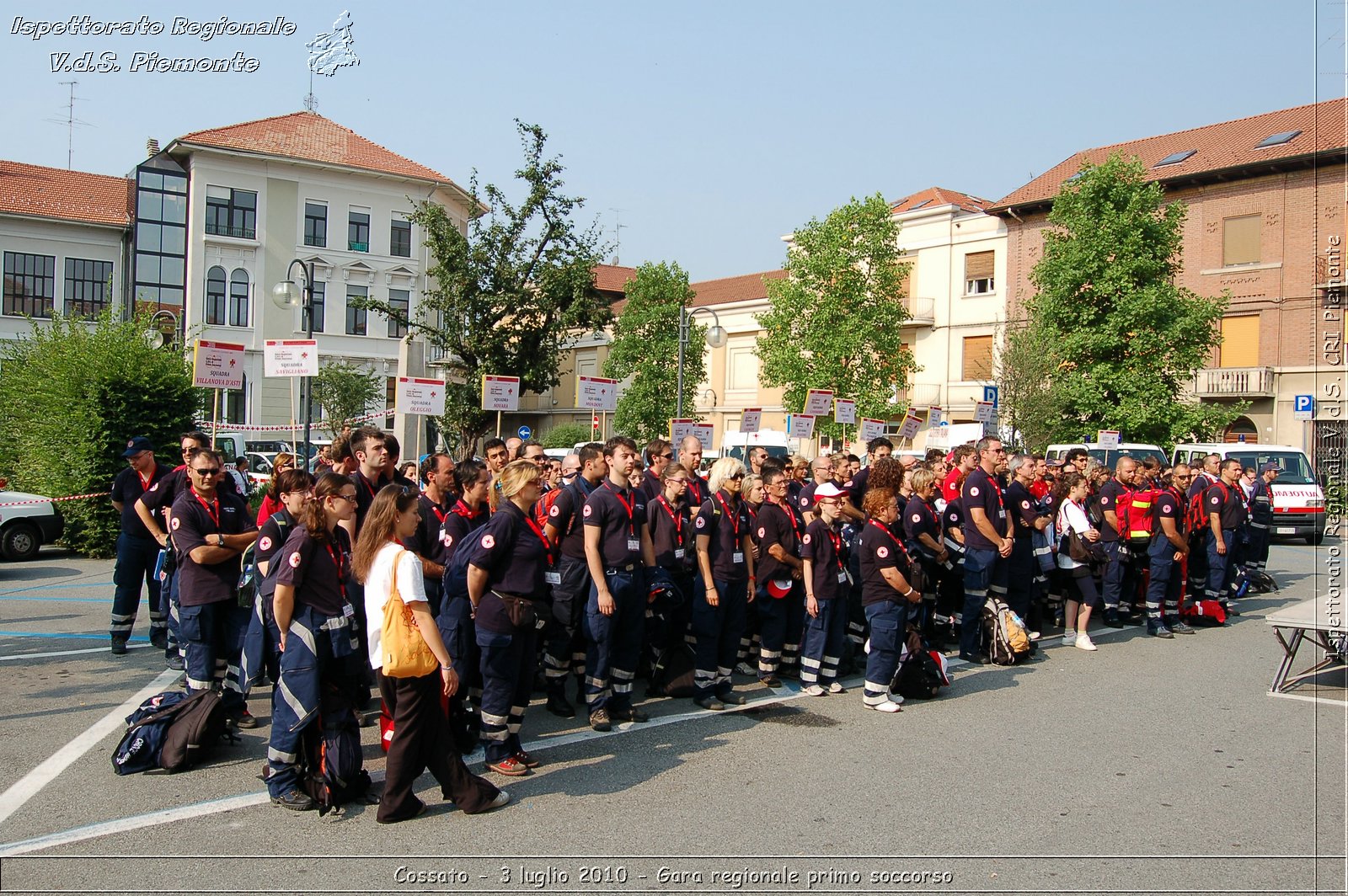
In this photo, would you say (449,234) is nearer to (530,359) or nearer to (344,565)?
(530,359)

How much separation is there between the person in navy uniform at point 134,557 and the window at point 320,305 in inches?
1578

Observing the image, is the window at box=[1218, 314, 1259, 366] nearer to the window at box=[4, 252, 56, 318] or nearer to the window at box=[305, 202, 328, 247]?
the window at box=[305, 202, 328, 247]

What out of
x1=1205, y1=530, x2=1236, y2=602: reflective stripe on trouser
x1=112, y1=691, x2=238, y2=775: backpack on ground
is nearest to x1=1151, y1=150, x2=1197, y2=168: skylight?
x1=1205, y1=530, x2=1236, y2=602: reflective stripe on trouser

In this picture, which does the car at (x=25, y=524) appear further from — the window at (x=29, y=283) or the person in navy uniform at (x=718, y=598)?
the window at (x=29, y=283)

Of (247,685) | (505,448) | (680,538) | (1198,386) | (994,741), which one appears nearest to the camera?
(247,685)

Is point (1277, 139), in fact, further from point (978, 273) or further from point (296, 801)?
point (296, 801)

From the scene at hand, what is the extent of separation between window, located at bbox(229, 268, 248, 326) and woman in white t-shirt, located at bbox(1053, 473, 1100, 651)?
4342 centimetres

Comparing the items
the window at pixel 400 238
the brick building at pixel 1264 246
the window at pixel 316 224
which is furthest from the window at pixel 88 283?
the brick building at pixel 1264 246

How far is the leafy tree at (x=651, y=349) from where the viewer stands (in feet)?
153

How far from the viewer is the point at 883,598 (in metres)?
7.62

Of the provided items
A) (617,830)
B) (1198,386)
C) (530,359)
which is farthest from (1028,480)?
(1198,386)

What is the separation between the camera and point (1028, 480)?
10.3 meters

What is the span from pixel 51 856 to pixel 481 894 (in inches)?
83.5

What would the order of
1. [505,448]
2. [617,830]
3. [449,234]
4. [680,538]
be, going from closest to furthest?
[617,830] < [680,538] < [505,448] < [449,234]
